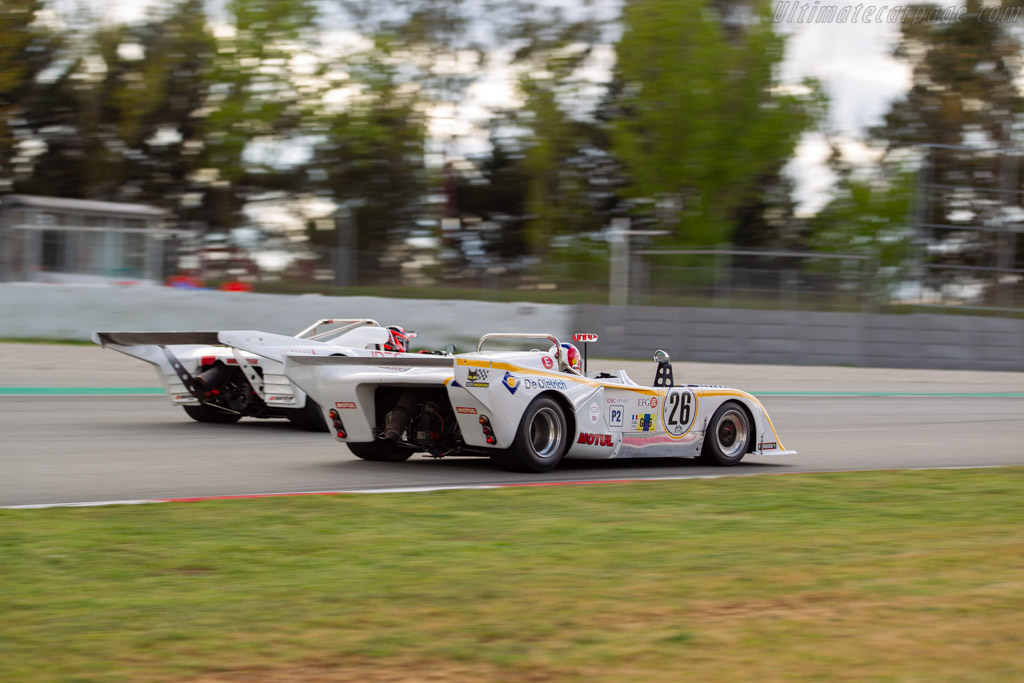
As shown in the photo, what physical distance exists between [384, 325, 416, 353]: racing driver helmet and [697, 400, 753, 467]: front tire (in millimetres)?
4208

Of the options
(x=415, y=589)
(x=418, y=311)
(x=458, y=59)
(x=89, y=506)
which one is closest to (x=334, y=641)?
(x=415, y=589)

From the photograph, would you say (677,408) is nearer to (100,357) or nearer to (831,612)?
(831,612)

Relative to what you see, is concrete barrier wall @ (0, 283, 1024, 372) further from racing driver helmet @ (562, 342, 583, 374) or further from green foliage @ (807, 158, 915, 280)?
racing driver helmet @ (562, 342, 583, 374)

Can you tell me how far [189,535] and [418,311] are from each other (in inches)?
731

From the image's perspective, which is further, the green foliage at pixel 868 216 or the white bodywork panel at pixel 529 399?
the green foliage at pixel 868 216

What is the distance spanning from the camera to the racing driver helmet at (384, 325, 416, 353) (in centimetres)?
1382

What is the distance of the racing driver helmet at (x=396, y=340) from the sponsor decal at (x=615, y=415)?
4301 mm

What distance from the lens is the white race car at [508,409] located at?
909 cm

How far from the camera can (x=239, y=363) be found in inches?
505

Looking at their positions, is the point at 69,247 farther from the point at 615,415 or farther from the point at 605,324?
the point at 615,415

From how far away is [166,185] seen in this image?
35.6 metres

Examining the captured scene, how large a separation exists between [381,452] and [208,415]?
4451 millimetres

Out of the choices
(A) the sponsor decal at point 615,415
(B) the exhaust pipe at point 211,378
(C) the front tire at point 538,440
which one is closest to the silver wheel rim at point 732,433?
(A) the sponsor decal at point 615,415

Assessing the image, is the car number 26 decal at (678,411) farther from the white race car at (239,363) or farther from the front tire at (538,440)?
the white race car at (239,363)
